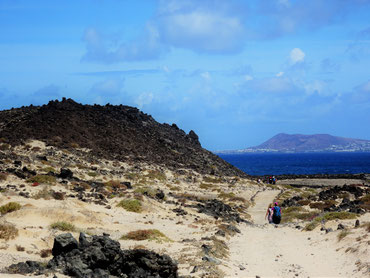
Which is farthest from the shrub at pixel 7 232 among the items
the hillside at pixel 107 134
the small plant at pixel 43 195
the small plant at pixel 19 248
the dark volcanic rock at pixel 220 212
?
the hillside at pixel 107 134

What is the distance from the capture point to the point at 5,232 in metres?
14.5

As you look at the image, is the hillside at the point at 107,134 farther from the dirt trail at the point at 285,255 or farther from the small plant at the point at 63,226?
the small plant at the point at 63,226

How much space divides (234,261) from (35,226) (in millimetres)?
9141

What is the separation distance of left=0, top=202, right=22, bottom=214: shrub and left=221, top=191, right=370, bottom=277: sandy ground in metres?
11.5

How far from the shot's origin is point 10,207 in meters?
20.2

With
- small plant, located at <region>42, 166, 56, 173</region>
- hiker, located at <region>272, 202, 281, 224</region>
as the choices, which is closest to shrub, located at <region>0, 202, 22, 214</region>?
hiker, located at <region>272, 202, 281, 224</region>

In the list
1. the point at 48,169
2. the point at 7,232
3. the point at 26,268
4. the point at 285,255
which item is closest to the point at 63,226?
the point at 7,232

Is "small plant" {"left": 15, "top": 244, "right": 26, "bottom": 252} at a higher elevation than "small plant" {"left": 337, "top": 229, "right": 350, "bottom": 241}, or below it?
higher

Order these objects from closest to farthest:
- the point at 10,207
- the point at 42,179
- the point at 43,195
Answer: the point at 10,207
the point at 43,195
the point at 42,179

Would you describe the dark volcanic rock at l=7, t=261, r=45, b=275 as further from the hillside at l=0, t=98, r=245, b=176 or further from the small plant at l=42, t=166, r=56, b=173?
the hillside at l=0, t=98, r=245, b=176

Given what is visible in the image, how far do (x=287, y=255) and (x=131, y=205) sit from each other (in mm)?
12840

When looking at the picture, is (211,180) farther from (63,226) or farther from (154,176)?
(63,226)

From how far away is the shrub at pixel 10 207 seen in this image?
19.9m

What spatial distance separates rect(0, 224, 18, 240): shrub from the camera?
14350 millimetres
